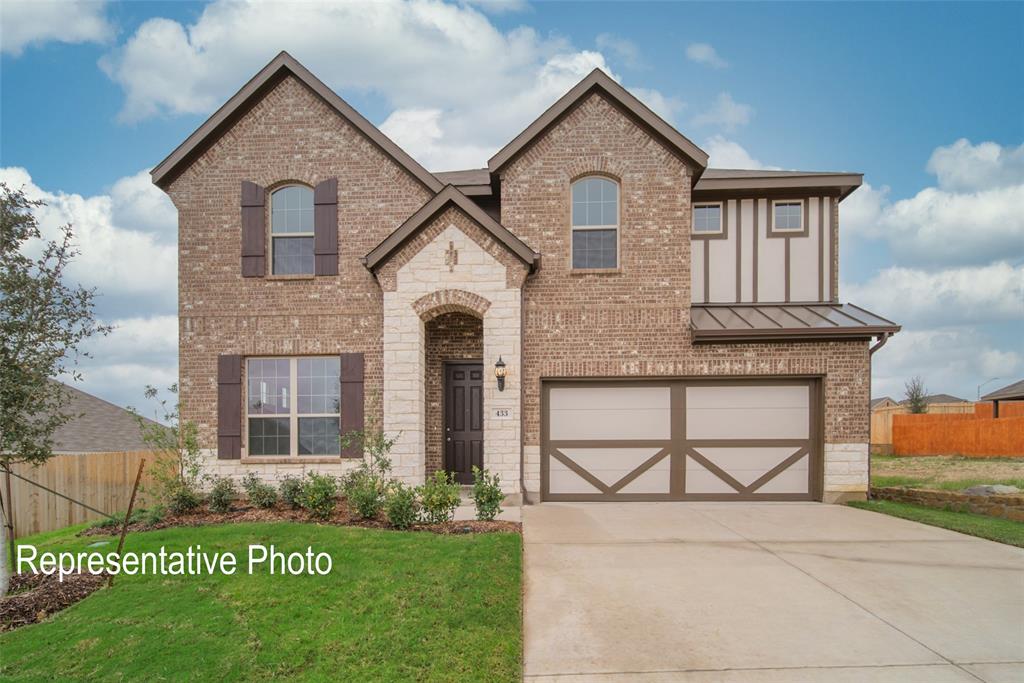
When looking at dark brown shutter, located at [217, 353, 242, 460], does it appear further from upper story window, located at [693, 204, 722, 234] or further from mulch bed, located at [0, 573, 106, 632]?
upper story window, located at [693, 204, 722, 234]

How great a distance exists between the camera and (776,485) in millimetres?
11211

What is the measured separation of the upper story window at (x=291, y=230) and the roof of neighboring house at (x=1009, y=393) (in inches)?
1349

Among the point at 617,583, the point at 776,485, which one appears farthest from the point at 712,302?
the point at 617,583

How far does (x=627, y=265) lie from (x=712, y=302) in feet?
8.62

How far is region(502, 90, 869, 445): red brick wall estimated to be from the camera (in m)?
11.0

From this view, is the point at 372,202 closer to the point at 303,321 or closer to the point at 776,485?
the point at 303,321

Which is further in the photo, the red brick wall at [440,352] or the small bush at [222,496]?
the red brick wall at [440,352]

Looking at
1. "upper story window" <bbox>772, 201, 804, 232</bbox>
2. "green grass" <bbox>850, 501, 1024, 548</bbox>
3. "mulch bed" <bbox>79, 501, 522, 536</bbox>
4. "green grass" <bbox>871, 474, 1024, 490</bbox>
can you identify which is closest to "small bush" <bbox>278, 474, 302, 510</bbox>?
"mulch bed" <bbox>79, 501, 522, 536</bbox>

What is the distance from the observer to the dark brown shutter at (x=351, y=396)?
36.4 feet

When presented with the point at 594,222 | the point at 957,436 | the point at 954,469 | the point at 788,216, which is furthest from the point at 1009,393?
the point at 594,222

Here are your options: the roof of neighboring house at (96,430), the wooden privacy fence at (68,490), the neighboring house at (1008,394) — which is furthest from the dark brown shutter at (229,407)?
the neighboring house at (1008,394)

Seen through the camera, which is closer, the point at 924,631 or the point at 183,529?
the point at 924,631

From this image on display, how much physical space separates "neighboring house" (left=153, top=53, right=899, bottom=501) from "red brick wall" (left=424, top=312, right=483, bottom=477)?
0.10 metres

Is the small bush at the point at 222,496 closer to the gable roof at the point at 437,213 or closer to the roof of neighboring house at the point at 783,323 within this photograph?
the gable roof at the point at 437,213
